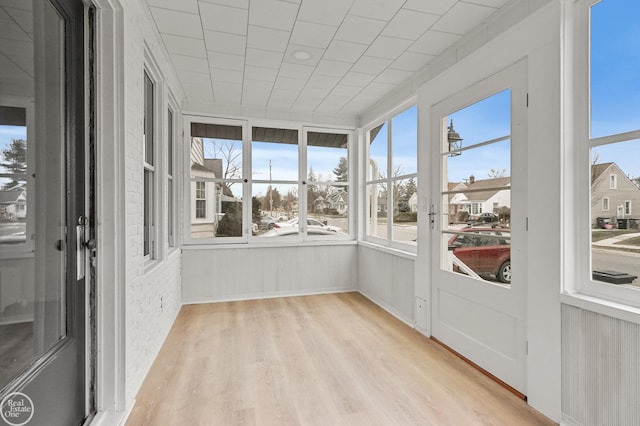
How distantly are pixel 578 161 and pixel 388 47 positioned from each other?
1733 mm

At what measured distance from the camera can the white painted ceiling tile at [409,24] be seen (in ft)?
7.85

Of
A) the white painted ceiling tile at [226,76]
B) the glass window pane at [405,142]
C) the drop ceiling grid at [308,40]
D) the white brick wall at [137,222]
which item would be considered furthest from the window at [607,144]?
the white painted ceiling tile at [226,76]

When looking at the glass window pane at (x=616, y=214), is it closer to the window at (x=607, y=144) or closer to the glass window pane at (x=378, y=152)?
the window at (x=607, y=144)

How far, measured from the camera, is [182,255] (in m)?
4.24

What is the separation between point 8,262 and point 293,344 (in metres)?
2.29

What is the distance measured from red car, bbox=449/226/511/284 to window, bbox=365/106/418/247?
2.50 feet

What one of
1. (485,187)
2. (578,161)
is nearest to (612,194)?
(578,161)

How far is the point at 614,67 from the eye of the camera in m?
1.74

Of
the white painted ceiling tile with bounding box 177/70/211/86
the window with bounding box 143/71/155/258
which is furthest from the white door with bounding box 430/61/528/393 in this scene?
the window with bounding box 143/71/155/258

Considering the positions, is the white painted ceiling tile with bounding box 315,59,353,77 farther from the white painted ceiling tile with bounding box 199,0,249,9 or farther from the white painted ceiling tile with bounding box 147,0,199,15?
the white painted ceiling tile with bounding box 147,0,199,15

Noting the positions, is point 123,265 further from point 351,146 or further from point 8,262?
point 351,146

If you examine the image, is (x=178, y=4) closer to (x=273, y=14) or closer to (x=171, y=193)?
(x=273, y=14)

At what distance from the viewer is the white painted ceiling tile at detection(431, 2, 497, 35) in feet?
7.58

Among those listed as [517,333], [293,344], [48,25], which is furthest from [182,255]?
[517,333]
